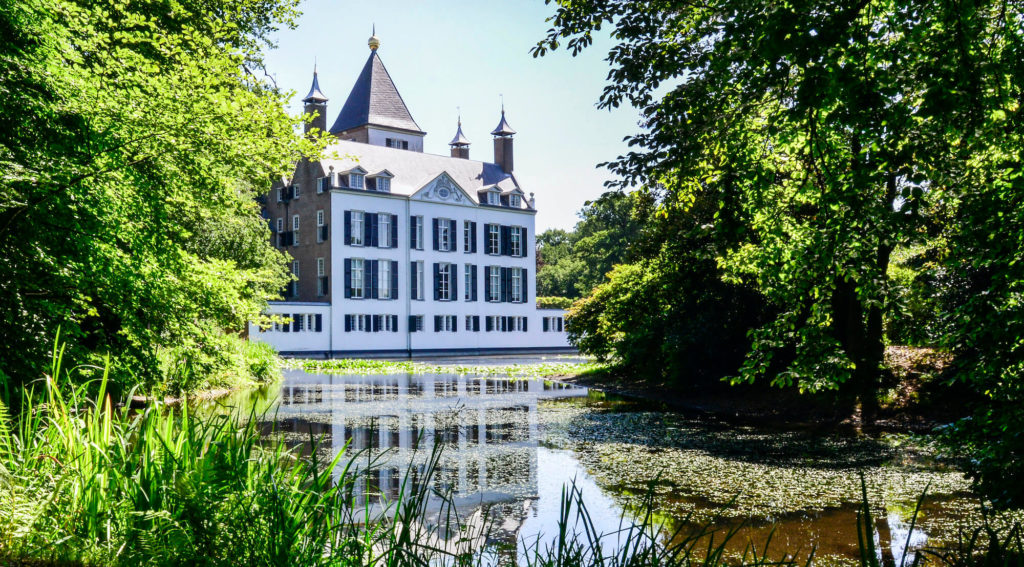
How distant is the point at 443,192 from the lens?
52406mm


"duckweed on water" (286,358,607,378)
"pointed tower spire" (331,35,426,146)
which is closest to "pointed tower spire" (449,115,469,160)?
"pointed tower spire" (331,35,426,146)

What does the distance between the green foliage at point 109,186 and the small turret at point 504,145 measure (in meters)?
51.0

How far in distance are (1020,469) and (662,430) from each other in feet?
26.9

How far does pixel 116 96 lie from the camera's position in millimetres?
6742

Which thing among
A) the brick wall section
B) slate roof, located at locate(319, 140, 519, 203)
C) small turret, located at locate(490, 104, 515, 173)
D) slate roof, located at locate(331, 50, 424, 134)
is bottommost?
the brick wall section

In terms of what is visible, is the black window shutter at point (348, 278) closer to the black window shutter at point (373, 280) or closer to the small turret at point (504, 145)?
the black window shutter at point (373, 280)

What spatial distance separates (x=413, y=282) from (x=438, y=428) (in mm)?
38759

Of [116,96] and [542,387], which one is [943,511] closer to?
[116,96]

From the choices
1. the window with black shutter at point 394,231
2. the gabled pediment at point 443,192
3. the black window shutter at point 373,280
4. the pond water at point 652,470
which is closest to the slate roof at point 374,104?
the gabled pediment at point 443,192

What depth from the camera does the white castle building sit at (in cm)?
4750

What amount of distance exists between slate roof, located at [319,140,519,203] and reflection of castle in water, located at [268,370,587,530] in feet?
87.5

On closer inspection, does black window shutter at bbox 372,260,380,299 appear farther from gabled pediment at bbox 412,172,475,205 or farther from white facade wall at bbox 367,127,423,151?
white facade wall at bbox 367,127,423,151

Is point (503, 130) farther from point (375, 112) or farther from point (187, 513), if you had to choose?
point (187, 513)

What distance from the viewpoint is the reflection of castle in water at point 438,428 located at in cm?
760
